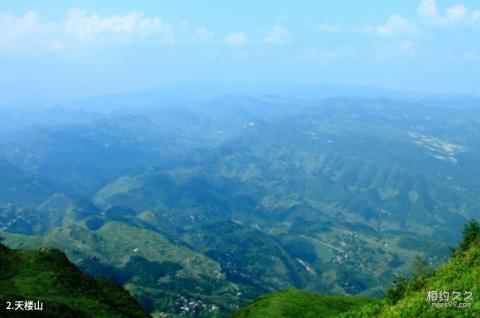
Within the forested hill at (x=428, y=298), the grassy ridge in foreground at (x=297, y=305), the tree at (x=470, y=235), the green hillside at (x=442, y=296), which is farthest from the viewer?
the grassy ridge in foreground at (x=297, y=305)

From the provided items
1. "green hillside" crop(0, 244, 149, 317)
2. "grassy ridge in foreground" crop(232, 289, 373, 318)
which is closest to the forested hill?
"grassy ridge in foreground" crop(232, 289, 373, 318)

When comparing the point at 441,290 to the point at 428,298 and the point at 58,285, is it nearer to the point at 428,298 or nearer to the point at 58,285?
the point at 428,298

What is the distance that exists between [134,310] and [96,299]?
9.31 meters

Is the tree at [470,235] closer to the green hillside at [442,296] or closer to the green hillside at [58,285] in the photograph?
the green hillside at [442,296]

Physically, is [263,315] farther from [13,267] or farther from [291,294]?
[13,267]

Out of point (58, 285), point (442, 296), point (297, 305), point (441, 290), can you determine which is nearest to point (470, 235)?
point (297, 305)

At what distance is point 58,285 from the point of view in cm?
11569

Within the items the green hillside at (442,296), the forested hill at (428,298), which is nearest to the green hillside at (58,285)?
Result: the forested hill at (428,298)

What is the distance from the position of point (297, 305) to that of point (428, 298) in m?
82.4

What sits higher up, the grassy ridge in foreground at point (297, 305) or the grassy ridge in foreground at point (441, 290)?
the grassy ridge in foreground at point (441, 290)

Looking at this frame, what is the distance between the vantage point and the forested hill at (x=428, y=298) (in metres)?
53.5

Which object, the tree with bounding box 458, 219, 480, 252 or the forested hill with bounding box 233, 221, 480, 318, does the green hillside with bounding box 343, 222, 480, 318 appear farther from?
the tree with bounding box 458, 219, 480, 252

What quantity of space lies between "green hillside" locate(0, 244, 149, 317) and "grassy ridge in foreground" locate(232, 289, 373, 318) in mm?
33653

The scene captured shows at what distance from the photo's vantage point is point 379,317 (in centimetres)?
6278
